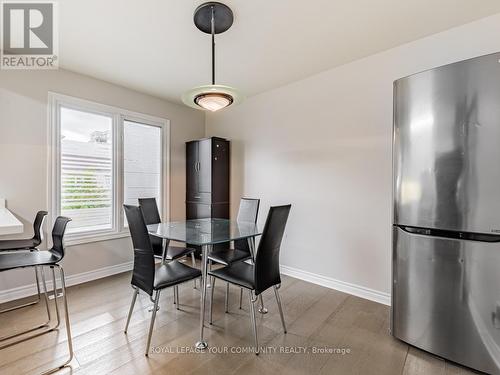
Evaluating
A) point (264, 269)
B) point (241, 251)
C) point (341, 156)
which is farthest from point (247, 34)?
point (241, 251)

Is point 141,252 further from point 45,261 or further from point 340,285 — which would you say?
point 340,285

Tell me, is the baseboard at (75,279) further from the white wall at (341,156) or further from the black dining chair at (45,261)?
the white wall at (341,156)

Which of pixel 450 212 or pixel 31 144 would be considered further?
pixel 31 144

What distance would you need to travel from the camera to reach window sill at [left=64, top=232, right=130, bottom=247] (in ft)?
9.56

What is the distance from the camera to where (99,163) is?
3207 mm

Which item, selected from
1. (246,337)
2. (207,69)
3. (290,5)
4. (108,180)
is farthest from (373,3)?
(108,180)

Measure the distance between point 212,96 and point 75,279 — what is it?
2.74 m

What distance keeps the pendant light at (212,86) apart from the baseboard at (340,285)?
88.3 inches

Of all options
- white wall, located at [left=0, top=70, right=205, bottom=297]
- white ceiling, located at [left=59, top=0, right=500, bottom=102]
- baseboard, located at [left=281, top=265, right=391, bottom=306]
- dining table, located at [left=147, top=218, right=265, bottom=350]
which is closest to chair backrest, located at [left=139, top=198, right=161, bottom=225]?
dining table, located at [left=147, top=218, right=265, bottom=350]

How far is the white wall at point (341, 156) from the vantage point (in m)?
2.38

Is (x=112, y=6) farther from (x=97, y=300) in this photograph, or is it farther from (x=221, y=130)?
(x=97, y=300)

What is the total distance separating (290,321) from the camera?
85.9 inches

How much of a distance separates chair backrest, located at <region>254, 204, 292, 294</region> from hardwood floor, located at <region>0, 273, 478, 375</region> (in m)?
0.49

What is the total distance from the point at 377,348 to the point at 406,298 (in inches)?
17.1
